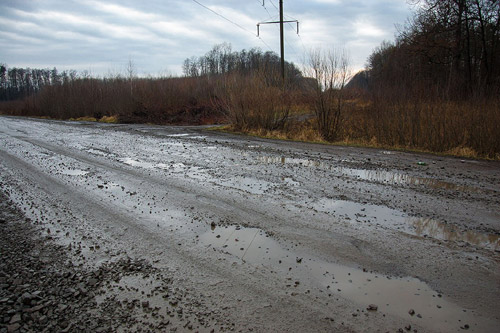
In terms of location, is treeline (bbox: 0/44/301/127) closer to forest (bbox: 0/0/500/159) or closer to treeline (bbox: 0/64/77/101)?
forest (bbox: 0/0/500/159)

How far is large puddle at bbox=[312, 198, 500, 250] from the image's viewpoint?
160 inches

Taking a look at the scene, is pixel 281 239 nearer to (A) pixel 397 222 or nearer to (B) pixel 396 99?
(A) pixel 397 222

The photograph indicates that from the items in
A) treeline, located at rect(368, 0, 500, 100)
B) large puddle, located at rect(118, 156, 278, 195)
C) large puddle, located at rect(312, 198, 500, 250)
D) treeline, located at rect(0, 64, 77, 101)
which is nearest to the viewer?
large puddle, located at rect(312, 198, 500, 250)

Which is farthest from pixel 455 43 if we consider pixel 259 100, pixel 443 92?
pixel 259 100

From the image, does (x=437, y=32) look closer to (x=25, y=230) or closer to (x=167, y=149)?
(x=167, y=149)

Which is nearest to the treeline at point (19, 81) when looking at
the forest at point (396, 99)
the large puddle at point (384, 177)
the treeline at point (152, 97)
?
the treeline at point (152, 97)

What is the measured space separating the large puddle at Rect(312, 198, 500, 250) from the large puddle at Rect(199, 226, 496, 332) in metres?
1.29

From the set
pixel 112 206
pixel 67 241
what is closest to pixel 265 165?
pixel 112 206

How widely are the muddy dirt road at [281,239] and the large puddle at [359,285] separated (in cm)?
1

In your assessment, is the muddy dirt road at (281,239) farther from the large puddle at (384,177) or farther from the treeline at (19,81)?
the treeline at (19,81)

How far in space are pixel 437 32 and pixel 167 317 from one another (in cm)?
2508

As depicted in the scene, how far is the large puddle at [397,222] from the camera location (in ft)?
13.3

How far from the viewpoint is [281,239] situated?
409 cm

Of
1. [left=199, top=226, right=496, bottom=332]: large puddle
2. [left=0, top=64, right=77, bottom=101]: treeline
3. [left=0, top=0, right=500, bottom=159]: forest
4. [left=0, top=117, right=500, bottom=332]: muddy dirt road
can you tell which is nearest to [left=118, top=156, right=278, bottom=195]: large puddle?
[left=0, top=117, right=500, bottom=332]: muddy dirt road
